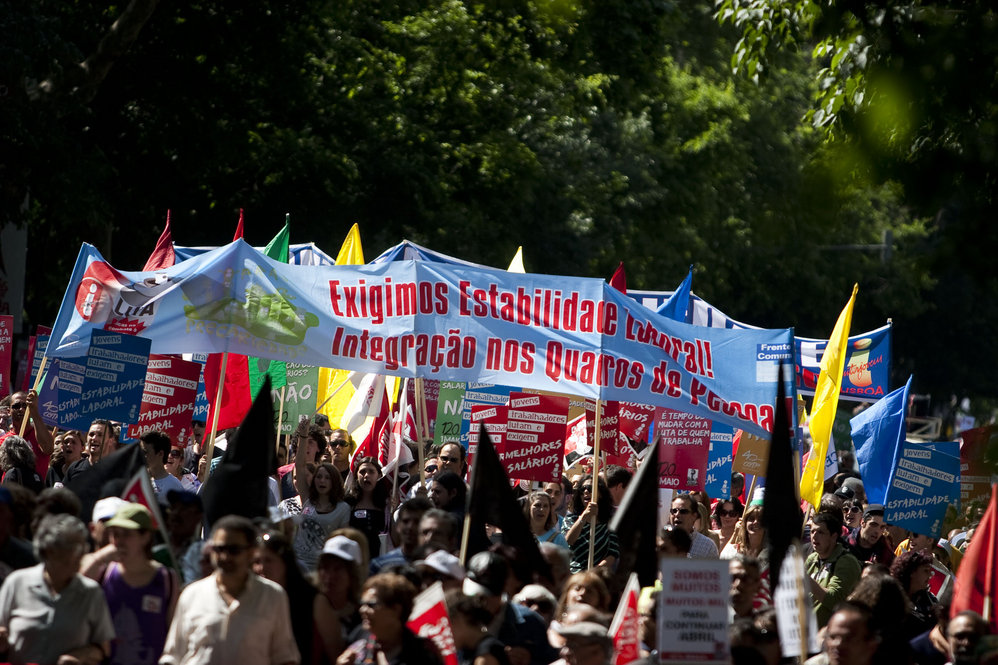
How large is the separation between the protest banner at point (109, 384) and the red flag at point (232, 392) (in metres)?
1.46

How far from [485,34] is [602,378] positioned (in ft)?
47.3

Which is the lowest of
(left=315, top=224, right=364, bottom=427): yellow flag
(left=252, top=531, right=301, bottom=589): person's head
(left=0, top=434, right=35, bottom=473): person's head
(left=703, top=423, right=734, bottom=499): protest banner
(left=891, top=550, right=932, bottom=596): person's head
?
(left=252, top=531, right=301, bottom=589): person's head

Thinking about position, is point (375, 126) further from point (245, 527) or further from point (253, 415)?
point (245, 527)

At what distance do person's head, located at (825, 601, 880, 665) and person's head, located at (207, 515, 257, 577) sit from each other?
226 cm

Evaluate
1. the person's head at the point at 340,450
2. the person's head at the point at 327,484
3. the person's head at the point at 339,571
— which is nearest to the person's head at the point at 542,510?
the person's head at the point at 327,484

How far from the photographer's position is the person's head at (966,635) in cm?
588

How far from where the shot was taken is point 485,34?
23828 millimetres

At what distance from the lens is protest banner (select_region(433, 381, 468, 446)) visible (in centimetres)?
1364

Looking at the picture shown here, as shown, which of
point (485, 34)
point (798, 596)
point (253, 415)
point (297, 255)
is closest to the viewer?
point (798, 596)

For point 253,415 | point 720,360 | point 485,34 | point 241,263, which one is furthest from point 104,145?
point 253,415

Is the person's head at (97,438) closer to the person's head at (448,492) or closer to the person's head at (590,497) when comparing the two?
the person's head at (448,492)

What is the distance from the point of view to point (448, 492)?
9492mm

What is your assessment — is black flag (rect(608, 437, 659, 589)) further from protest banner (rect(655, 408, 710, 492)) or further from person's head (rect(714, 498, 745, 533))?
protest banner (rect(655, 408, 710, 492))

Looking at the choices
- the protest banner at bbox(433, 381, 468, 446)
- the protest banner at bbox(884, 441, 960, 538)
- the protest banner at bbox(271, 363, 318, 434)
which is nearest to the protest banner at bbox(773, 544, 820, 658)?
the protest banner at bbox(884, 441, 960, 538)
